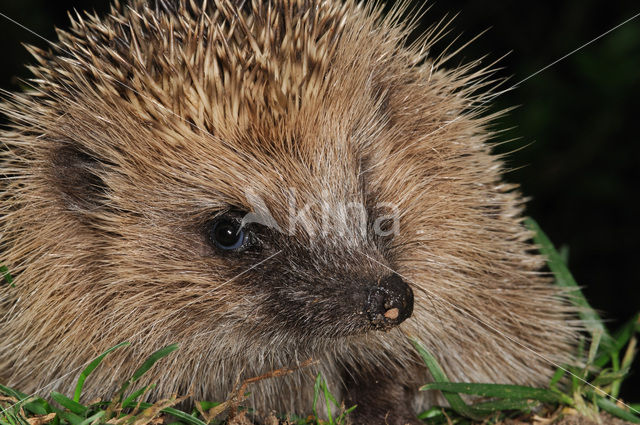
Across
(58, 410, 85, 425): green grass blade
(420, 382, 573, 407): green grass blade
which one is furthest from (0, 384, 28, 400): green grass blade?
(420, 382, 573, 407): green grass blade

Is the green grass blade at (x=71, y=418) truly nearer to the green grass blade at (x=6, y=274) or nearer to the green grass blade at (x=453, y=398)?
the green grass blade at (x=6, y=274)

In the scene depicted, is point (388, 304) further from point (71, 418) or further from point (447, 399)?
point (71, 418)

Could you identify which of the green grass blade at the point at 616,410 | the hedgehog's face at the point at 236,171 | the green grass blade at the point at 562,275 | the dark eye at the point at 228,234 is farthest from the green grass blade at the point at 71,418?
the green grass blade at the point at 562,275

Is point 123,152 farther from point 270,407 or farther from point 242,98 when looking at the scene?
point 270,407

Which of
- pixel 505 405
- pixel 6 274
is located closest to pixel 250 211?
pixel 6 274

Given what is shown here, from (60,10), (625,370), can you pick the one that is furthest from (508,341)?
(60,10)

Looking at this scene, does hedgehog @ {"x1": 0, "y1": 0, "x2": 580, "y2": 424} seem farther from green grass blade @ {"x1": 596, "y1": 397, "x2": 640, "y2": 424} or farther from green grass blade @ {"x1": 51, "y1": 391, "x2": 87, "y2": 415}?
green grass blade @ {"x1": 596, "y1": 397, "x2": 640, "y2": 424}
